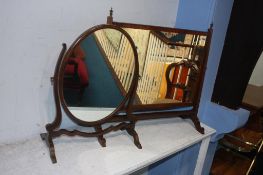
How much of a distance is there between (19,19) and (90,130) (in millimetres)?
577

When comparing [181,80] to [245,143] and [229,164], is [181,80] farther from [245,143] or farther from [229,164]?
[229,164]

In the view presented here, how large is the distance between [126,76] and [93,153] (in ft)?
1.23

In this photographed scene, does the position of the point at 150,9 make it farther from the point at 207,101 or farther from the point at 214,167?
the point at 214,167

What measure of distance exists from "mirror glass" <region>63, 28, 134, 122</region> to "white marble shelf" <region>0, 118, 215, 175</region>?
0.14 m

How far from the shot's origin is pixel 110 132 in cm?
122

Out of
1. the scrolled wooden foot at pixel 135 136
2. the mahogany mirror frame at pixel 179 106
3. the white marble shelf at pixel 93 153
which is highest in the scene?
the mahogany mirror frame at pixel 179 106

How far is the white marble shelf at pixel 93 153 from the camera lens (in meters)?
0.92

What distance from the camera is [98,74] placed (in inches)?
42.3

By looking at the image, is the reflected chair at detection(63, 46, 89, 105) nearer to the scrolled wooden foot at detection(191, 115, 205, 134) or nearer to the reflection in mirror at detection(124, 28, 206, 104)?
the reflection in mirror at detection(124, 28, 206, 104)

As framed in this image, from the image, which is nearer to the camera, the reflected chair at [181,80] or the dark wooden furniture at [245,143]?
the reflected chair at [181,80]

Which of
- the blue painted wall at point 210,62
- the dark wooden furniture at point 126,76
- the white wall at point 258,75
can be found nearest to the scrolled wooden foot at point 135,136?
the dark wooden furniture at point 126,76

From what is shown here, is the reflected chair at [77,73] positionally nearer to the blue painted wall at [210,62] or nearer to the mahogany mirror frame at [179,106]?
the mahogany mirror frame at [179,106]

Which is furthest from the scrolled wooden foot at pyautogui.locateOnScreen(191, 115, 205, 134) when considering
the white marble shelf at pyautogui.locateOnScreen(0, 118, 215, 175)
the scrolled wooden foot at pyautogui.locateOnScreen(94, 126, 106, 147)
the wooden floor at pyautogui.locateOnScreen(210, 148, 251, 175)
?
the wooden floor at pyautogui.locateOnScreen(210, 148, 251, 175)

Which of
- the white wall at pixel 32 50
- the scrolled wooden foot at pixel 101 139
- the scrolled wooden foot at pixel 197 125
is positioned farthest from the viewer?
the scrolled wooden foot at pixel 197 125
